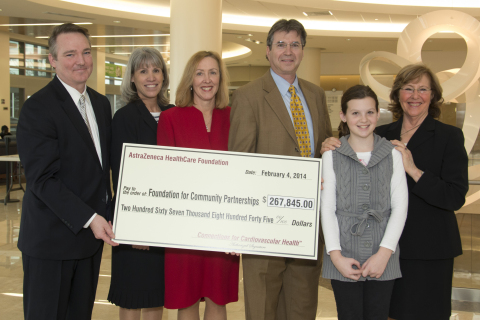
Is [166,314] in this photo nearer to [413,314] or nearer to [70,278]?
[70,278]

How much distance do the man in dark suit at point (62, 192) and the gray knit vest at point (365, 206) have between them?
1256 mm

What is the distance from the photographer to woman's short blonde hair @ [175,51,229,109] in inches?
105

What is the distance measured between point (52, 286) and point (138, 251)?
0.62 meters

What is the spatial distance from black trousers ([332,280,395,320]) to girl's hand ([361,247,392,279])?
0.08m

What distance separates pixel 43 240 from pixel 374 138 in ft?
6.04

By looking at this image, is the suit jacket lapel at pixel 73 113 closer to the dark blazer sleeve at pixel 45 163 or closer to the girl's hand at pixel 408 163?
the dark blazer sleeve at pixel 45 163

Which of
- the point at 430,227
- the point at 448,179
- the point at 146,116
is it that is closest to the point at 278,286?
the point at 430,227

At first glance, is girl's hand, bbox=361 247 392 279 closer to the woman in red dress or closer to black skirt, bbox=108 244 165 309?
the woman in red dress

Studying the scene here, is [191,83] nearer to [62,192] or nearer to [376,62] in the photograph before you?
[62,192]

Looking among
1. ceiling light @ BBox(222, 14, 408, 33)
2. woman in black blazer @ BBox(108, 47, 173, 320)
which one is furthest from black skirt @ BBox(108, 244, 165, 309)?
ceiling light @ BBox(222, 14, 408, 33)

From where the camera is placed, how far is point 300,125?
101 inches

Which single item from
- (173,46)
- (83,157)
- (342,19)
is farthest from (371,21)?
(83,157)

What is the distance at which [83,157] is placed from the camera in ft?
7.40

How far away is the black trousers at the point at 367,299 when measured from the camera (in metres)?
2.18
